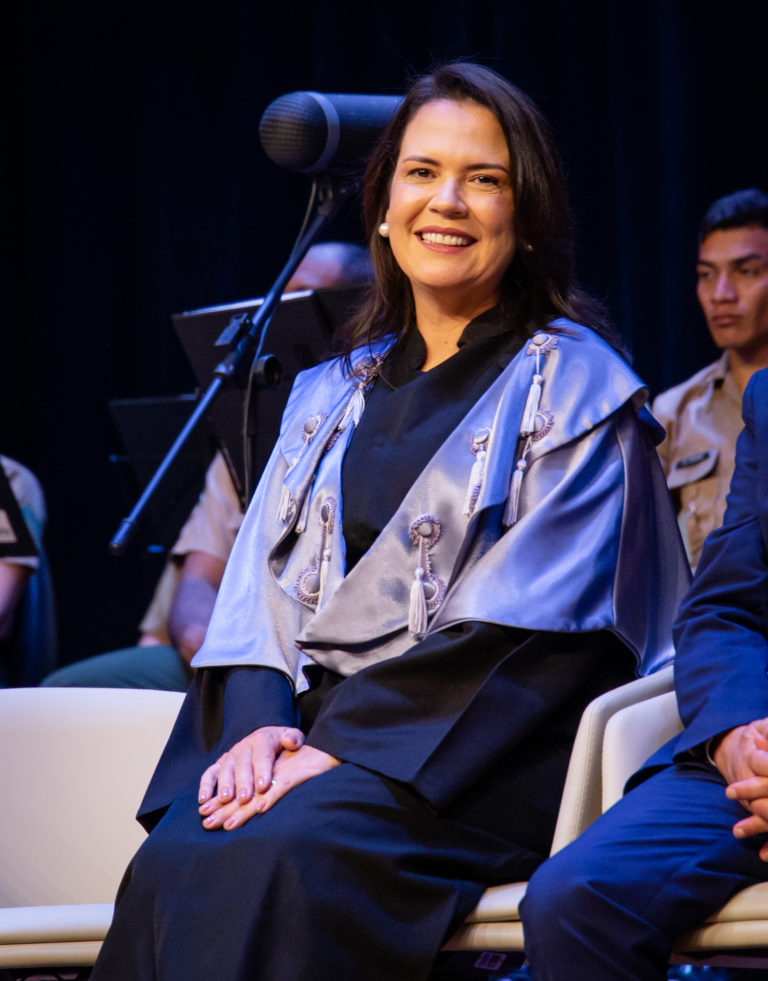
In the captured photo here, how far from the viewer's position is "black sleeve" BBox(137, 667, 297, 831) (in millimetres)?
1973

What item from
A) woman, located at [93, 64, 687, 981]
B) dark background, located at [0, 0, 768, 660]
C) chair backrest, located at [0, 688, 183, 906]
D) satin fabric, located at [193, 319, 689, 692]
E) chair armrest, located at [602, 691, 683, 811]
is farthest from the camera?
dark background, located at [0, 0, 768, 660]

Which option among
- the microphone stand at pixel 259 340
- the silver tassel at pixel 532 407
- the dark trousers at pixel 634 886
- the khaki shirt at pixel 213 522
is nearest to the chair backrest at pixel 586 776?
the dark trousers at pixel 634 886

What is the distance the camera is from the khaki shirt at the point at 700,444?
3277 mm

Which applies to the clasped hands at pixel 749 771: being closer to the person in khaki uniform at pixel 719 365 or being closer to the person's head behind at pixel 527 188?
the person's head behind at pixel 527 188

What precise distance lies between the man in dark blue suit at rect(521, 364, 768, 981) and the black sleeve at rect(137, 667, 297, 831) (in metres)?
0.53

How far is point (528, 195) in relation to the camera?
2.20m

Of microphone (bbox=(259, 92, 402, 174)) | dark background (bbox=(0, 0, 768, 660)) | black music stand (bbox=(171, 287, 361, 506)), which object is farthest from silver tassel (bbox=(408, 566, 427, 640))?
dark background (bbox=(0, 0, 768, 660))

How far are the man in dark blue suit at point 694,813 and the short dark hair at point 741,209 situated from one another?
156cm

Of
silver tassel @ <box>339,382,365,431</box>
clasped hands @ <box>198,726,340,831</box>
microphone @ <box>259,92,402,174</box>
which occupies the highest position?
microphone @ <box>259,92,402,174</box>

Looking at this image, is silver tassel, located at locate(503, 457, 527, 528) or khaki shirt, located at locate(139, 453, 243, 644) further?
khaki shirt, located at locate(139, 453, 243, 644)

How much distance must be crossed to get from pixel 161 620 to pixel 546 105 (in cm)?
173

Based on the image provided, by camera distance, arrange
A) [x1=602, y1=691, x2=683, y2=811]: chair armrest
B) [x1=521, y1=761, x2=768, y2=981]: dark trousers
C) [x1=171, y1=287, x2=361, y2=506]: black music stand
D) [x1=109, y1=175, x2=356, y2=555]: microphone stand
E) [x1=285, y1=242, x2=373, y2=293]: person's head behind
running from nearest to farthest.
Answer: [x1=521, y1=761, x2=768, y2=981]: dark trousers < [x1=602, y1=691, x2=683, y2=811]: chair armrest < [x1=109, y1=175, x2=356, y2=555]: microphone stand < [x1=171, y1=287, x2=361, y2=506]: black music stand < [x1=285, y1=242, x2=373, y2=293]: person's head behind

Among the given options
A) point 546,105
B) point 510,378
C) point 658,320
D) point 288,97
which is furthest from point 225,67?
point 510,378

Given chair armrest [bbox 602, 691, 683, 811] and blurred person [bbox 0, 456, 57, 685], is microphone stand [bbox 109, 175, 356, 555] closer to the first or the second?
blurred person [bbox 0, 456, 57, 685]
